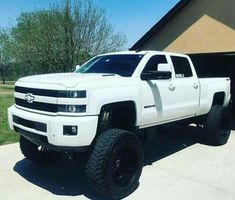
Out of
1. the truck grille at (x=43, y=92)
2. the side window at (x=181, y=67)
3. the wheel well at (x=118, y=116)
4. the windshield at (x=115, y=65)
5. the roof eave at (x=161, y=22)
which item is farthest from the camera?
the roof eave at (x=161, y=22)

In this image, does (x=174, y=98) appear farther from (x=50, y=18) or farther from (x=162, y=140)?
(x=50, y=18)

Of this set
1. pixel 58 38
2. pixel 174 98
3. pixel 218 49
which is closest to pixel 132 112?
pixel 174 98

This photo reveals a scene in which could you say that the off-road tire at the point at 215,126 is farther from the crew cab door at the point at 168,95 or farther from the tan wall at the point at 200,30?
the tan wall at the point at 200,30

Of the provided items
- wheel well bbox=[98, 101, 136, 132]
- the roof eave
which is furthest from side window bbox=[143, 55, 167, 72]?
the roof eave

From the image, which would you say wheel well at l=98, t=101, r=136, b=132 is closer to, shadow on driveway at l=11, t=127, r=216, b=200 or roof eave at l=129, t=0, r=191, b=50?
shadow on driveway at l=11, t=127, r=216, b=200

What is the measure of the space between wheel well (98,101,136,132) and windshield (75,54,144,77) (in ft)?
Result: 2.10

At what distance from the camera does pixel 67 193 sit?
5223 millimetres

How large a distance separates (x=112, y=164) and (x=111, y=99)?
0.93m

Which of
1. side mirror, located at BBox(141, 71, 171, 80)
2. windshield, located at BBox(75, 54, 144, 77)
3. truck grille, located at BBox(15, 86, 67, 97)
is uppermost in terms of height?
windshield, located at BBox(75, 54, 144, 77)

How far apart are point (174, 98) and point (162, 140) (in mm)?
2482

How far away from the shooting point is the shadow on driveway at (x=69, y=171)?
540cm

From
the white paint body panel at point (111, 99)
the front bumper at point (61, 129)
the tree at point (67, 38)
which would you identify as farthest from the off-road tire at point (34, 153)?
the tree at point (67, 38)

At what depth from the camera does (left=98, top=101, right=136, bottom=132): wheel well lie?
5.22 m

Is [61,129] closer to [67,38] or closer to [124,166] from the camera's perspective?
[124,166]
